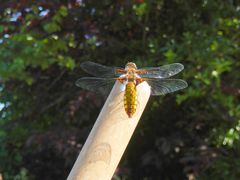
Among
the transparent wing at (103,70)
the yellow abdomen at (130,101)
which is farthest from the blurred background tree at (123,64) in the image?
the yellow abdomen at (130,101)

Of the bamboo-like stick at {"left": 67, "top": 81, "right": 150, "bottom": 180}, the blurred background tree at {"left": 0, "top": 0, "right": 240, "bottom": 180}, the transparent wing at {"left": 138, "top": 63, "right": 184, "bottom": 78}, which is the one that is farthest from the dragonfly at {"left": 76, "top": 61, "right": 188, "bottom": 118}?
the blurred background tree at {"left": 0, "top": 0, "right": 240, "bottom": 180}

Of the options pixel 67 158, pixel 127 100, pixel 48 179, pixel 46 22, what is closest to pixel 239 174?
pixel 67 158

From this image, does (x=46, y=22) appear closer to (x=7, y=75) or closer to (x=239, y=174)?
(x=7, y=75)

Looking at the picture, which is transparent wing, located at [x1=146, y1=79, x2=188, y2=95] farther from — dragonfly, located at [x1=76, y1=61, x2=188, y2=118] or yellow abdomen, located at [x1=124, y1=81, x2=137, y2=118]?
yellow abdomen, located at [x1=124, y1=81, x2=137, y2=118]

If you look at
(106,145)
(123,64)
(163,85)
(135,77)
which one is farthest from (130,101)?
(123,64)

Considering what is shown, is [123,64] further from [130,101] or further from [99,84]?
[130,101]

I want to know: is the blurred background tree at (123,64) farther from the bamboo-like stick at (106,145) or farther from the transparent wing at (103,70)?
the bamboo-like stick at (106,145)
